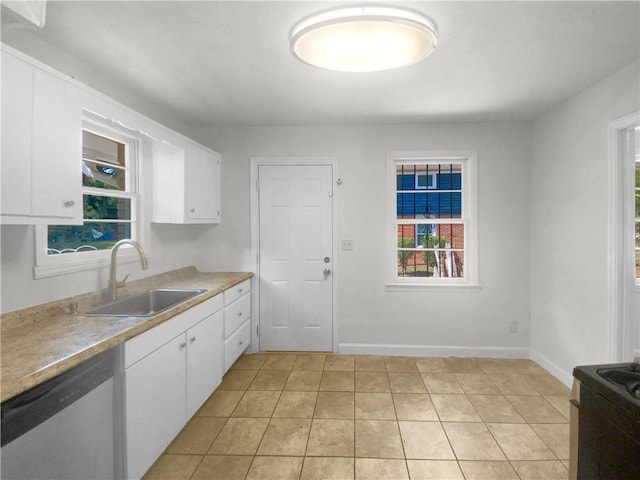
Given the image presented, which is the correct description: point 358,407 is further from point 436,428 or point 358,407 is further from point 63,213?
point 63,213

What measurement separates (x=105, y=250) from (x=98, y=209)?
12.1 inches

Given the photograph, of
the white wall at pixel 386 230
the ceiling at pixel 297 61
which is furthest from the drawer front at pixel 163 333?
the ceiling at pixel 297 61

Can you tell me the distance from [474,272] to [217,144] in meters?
3.11

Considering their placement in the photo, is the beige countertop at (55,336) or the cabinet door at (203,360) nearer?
the beige countertop at (55,336)

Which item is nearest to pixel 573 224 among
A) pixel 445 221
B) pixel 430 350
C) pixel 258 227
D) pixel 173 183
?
pixel 445 221

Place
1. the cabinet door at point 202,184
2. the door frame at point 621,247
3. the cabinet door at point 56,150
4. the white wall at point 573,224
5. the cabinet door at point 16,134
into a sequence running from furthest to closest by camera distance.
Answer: the cabinet door at point 202,184 → the white wall at point 573,224 → the door frame at point 621,247 → the cabinet door at point 56,150 → the cabinet door at point 16,134

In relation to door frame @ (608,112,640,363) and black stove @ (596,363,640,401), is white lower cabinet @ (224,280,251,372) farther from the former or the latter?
door frame @ (608,112,640,363)

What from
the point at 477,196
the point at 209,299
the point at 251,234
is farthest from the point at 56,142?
the point at 477,196

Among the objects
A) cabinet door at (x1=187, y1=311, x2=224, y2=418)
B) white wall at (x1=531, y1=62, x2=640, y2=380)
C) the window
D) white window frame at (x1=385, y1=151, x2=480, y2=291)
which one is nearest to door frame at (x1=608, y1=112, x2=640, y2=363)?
white wall at (x1=531, y1=62, x2=640, y2=380)

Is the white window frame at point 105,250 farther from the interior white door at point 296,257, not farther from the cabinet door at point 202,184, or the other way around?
the interior white door at point 296,257

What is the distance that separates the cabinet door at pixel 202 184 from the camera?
9.92 feet

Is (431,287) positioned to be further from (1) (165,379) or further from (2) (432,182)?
(1) (165,379)

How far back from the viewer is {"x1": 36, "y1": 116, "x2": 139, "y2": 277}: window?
2033 millimetres

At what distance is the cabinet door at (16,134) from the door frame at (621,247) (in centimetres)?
349
